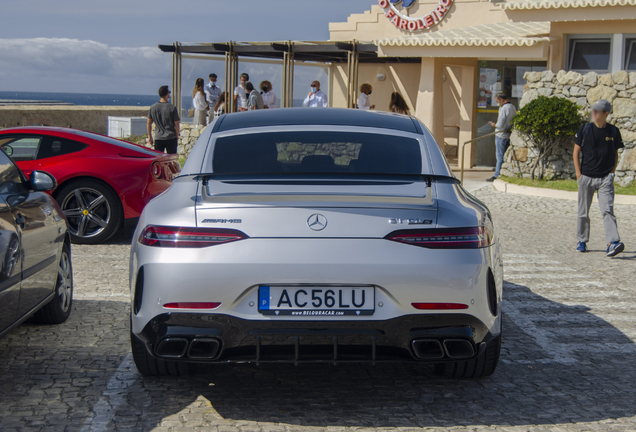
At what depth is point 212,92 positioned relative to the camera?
21.6 meters

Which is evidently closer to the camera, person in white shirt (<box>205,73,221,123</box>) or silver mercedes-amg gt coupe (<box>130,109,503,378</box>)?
silver mercedes-amg gt coupe (<box>130,109,503,378</box>)

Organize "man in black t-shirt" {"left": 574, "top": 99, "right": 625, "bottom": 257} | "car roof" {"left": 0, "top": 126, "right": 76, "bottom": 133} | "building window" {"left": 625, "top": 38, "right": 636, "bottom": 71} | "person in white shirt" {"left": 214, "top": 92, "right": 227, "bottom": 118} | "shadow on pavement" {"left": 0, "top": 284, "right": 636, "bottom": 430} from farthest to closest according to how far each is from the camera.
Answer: "person in white shirt" {"left": 214, "top": 92, "right": 227, "bottom": 118}
"building window" {"left": 625, "top": 38, "right": 636, "bottom": 71}
"car roof" {"left": 0, "top": 126, "right": 76, "bottom": 133}
"man in black t-shirt" {"left": 574, "top": 99, "right": 625, "bottom": 257}
"shadow on pavement" {"left": 0, "top": 284, "right": 636, "bottom": 430}

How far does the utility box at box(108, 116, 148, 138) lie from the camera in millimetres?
26781

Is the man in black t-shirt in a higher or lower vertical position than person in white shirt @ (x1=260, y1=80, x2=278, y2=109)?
lower

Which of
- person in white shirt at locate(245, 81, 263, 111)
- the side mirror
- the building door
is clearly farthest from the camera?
the building door

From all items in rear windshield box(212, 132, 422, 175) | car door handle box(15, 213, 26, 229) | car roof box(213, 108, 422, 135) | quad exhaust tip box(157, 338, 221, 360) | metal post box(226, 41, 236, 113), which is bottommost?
quad exhaust tip box(157, 338, 221, 360)

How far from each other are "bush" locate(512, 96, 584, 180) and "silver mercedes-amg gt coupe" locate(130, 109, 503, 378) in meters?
11.9

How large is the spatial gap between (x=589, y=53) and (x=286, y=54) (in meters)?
9.22

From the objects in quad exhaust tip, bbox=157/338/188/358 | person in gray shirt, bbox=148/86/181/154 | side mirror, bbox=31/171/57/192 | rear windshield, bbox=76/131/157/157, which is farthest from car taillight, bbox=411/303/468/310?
person in gray shirt, bbox=148/86/181/154

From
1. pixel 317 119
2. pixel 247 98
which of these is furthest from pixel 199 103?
pixel 317 119

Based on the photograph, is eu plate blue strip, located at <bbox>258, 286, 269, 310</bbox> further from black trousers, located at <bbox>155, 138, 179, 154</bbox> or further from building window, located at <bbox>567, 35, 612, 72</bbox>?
building window, located at <bbox>567, 35, 612, 72</bbox>

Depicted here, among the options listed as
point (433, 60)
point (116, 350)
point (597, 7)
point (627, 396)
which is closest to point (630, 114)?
point (597, 7)

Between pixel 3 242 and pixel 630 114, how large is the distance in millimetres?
13306

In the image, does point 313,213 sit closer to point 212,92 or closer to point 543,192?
point 543,192
